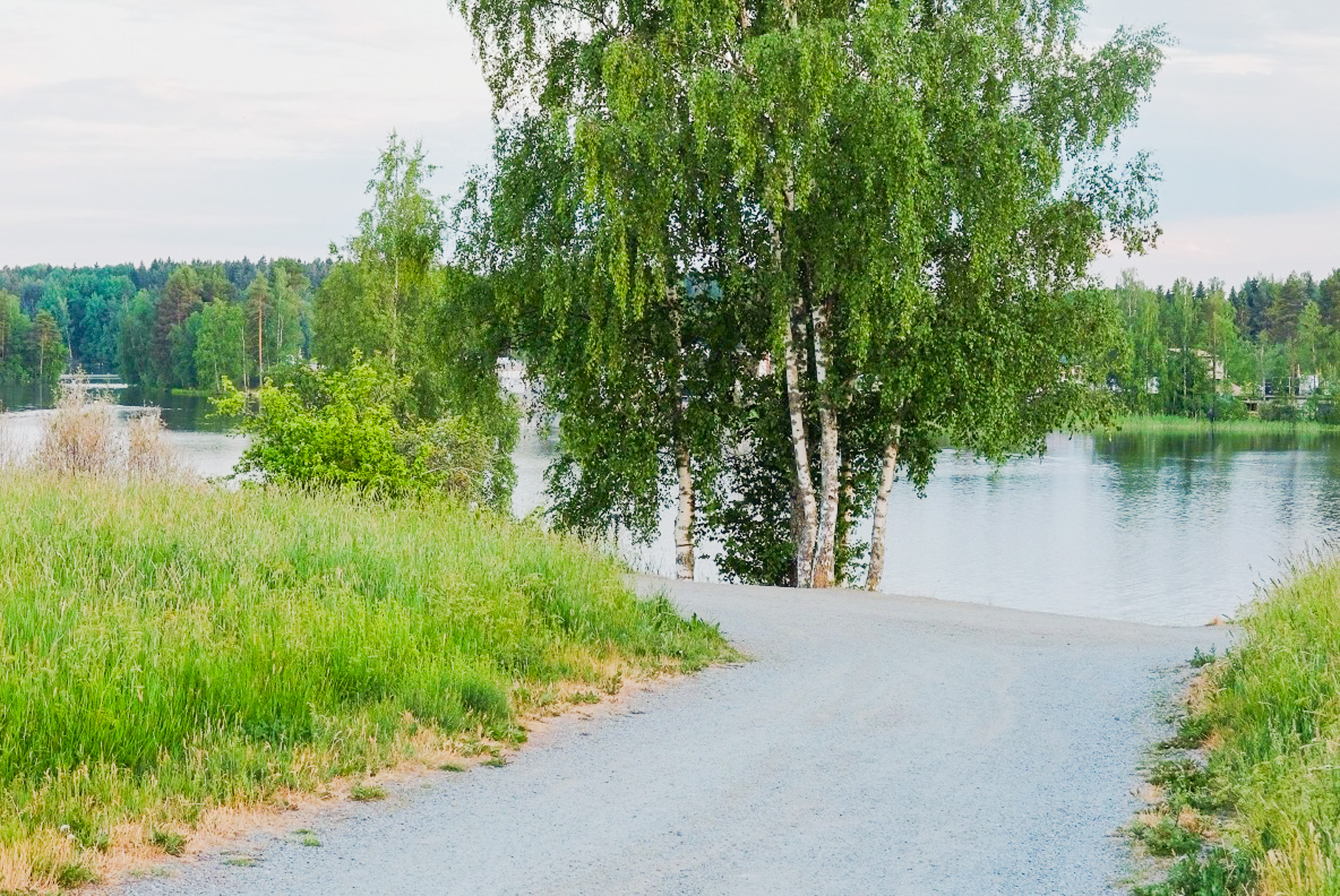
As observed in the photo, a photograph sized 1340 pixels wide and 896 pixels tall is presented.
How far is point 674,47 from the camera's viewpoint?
64.1 ft

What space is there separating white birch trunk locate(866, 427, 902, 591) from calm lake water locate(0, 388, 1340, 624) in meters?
2.80

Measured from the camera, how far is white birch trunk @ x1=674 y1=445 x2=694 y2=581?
2302cm

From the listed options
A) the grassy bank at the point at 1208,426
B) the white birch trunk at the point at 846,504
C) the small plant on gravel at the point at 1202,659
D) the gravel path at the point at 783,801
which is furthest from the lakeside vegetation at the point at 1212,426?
the gravel path at the point at 783,801

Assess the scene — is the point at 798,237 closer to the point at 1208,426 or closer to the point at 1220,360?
the point at 1208,426

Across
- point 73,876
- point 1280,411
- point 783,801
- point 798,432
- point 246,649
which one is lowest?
point 783,801

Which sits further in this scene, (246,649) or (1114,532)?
(1114,532)

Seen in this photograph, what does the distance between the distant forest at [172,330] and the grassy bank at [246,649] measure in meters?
81.8

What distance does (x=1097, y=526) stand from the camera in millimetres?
43406

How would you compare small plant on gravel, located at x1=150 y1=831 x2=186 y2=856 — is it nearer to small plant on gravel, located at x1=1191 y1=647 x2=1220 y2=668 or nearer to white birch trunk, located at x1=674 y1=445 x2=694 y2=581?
small plant on gravel, located at x1=1191 y1=647 x2=1220 y2=668

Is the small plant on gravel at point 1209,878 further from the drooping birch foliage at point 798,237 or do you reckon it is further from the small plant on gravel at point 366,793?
the drooping birch foliage at point 798,237

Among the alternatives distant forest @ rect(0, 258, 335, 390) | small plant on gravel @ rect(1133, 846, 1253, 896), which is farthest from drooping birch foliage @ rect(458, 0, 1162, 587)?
distant forest @ rect(0, 258, 335, 390)

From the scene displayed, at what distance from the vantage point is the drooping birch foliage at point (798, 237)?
1844cm

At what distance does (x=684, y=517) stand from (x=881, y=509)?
3.64 meters

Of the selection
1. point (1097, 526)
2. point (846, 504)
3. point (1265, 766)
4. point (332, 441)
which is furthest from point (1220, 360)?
point (1265, 766)
